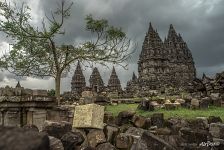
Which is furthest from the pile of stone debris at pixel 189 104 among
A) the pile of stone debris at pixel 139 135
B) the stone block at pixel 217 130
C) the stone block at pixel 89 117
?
the stone block at pixel 89 117

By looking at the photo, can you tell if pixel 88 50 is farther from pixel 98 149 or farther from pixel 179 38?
pixel 179 38

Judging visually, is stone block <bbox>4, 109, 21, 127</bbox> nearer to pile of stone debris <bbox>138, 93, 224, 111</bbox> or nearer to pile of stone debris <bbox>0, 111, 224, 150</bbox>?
pile of stone debris <bbox>0, 111, 224, 150</bbox>

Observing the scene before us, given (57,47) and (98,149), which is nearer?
(98,149)

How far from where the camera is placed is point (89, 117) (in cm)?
890

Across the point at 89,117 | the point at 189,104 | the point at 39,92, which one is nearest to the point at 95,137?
the point at 89,117

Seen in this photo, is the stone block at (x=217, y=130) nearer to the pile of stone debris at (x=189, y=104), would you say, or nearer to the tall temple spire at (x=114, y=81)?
the pile of stone debris at (x=189, y=104)

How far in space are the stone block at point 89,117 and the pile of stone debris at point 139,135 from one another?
131 millimetres

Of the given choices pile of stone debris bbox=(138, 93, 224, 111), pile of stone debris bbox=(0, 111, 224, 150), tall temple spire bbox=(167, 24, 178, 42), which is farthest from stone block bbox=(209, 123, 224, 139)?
tall temple spire bbox=(167, 24, 178, 42)

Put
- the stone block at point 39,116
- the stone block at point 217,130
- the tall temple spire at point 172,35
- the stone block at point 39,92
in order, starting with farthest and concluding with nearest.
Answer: the tall temple spire at point 172,35
the stone block at point 39,92
the stone block at point 39,116
the stone block at point 217,130

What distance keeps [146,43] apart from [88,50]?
46.2m

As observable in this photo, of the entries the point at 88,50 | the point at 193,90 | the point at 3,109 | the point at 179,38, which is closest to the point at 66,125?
the point at 3,109

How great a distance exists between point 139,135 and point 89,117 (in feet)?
4.52

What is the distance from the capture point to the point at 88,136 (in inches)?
333

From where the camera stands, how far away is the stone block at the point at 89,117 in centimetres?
884
